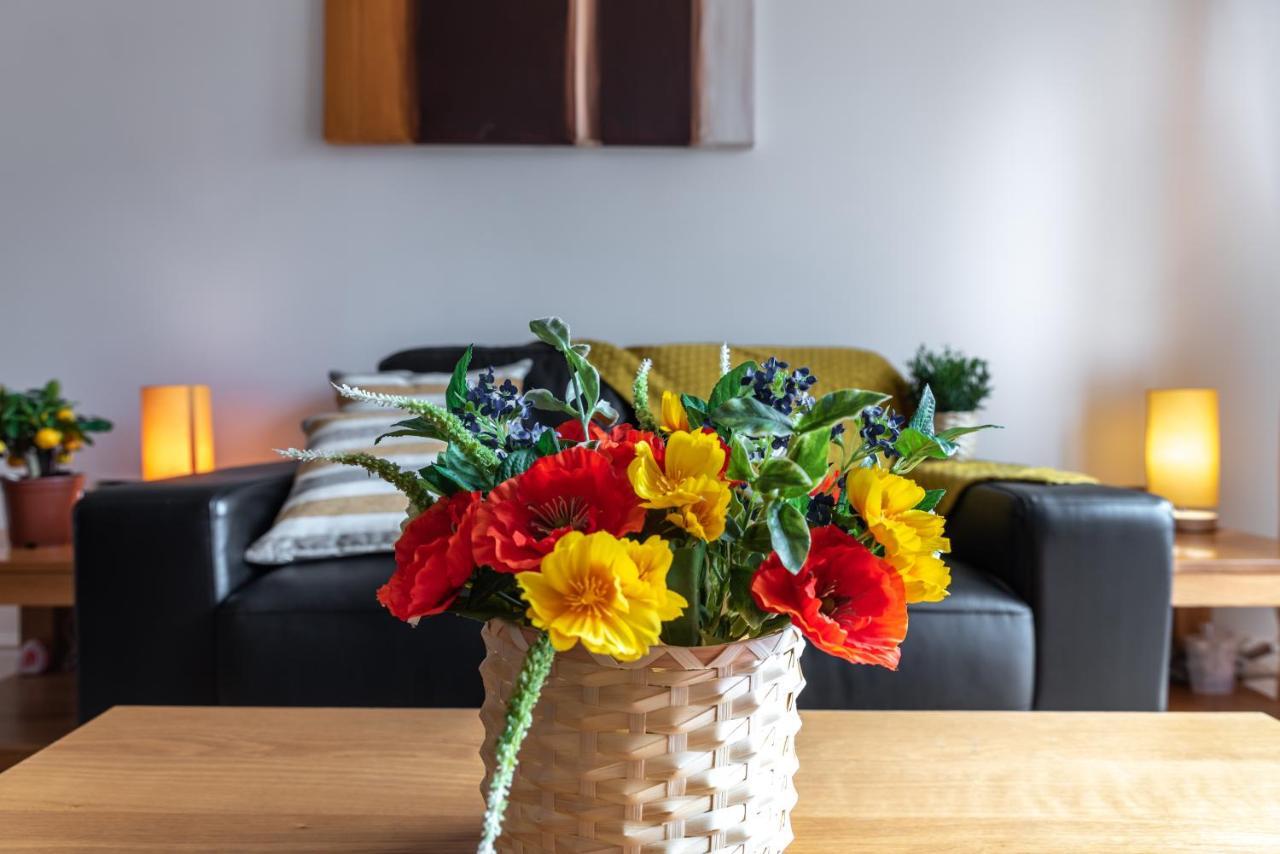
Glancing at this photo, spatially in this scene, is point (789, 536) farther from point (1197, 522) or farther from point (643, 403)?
point (1197, 522)

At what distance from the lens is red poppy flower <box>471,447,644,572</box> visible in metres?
0.45

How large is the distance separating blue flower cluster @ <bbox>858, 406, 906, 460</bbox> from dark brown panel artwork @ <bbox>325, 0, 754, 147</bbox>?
200cm

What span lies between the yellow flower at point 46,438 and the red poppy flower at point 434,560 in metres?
1.81

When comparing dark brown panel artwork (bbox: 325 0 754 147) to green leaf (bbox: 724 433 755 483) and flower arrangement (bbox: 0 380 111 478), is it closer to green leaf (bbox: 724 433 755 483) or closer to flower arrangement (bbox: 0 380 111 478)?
flower arrangement (bbox: 0 380 111 478)

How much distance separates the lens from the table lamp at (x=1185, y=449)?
2.18 metres

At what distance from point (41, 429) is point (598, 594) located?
A: 1.97 meters

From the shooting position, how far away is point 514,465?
0.49m

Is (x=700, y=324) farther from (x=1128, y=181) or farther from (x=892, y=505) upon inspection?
(x=892, y=505)

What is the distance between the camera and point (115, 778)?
72cm

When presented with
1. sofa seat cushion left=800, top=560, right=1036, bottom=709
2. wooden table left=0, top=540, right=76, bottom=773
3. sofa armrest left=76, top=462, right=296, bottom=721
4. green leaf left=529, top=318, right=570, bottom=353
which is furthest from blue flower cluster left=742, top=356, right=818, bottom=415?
wooden table left=0, top=540, right=76, bottom=773

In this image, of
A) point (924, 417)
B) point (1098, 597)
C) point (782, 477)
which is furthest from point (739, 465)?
point (1098, 597)

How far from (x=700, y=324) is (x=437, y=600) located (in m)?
2.02

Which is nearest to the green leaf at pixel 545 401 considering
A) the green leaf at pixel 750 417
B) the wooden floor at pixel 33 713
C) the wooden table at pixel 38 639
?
the green leaf at pixel 750 417

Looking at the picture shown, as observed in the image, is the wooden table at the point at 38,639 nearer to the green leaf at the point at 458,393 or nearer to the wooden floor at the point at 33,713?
the wooden floor at the point at 33,713
